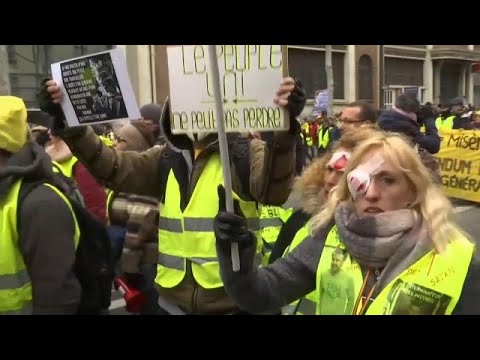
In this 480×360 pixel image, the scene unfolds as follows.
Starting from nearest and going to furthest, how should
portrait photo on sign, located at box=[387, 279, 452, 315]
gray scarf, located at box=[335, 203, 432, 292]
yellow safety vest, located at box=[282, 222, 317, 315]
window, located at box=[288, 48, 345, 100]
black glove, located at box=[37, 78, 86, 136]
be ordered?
portrait photo on sign, located at box=[387, 279, 452, 315] < gray scarf, located at box=[335, 203, 432, 292] < yellow safety vest, located at box=[282, 222, 317, 315] < black glove, located at box=[37, 78, 86, 136] < window, located at box=[288, 48, 345, 100]

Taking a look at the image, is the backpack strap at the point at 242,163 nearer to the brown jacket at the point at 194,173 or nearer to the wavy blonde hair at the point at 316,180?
the brown jacket at the point at 194,173

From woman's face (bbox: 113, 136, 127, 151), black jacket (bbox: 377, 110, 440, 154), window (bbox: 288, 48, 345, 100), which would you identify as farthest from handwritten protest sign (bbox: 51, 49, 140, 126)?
window (bbox: 288, 48, 345, 100)

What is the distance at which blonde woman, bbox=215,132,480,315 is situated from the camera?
170cm

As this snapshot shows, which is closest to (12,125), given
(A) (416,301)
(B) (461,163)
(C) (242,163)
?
(C) (242,163)

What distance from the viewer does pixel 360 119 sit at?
166 inches

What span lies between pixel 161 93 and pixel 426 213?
20.3m

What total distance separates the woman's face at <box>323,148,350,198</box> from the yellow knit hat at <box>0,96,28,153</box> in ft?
3.76

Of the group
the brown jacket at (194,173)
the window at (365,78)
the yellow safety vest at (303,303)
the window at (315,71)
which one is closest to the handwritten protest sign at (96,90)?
the brown jacket at (194,173)

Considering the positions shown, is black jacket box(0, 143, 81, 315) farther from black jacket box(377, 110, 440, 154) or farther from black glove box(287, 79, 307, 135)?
black jacket box(377, 110, 440, 154)

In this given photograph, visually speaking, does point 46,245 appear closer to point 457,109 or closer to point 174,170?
point 174,170
